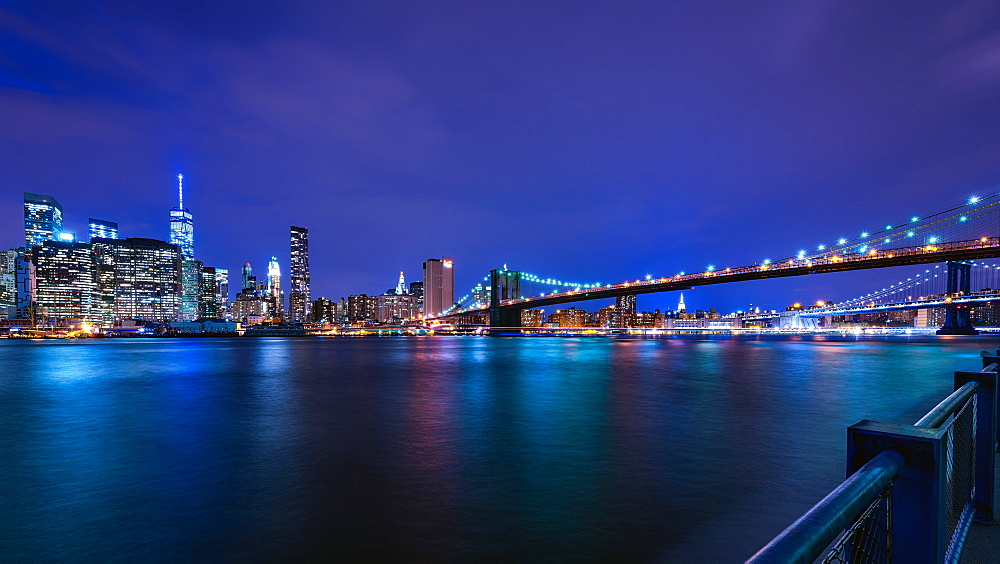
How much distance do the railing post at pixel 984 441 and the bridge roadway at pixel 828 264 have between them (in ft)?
222

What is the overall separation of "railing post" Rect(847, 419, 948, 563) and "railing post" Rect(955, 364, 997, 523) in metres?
2.95

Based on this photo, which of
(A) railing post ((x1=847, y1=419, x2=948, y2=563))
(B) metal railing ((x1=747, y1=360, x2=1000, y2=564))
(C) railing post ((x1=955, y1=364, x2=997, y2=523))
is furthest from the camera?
(C) railing post ((x1=955, y1=364, x2=997, y2=523))

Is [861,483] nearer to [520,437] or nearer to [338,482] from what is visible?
[338,482]

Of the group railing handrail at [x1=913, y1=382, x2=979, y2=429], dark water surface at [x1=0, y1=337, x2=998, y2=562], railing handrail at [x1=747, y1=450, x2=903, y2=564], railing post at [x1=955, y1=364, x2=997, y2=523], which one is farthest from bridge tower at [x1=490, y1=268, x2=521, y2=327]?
railing handrail at [x1=747, y1=450, x2=903, y2=564]

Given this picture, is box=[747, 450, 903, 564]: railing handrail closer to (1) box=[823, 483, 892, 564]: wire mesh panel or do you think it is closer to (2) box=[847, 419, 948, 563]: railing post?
(2) box=[847, 419, 948, 563]: railing post

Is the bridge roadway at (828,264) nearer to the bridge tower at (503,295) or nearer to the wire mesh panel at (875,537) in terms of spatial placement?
the bridge tower at (503,295)

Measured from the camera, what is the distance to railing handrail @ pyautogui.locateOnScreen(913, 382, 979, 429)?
9.93 ft

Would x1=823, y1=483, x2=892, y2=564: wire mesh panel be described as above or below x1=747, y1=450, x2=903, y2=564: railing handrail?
below

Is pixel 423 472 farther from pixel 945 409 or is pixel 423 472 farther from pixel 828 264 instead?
pixel 828 264

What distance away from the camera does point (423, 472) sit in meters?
10.7

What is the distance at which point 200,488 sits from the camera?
381 inches

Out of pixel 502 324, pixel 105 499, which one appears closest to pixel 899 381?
pixel 105 499

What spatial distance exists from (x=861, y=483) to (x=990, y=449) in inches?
158

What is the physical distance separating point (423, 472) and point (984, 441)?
30.0 ft
